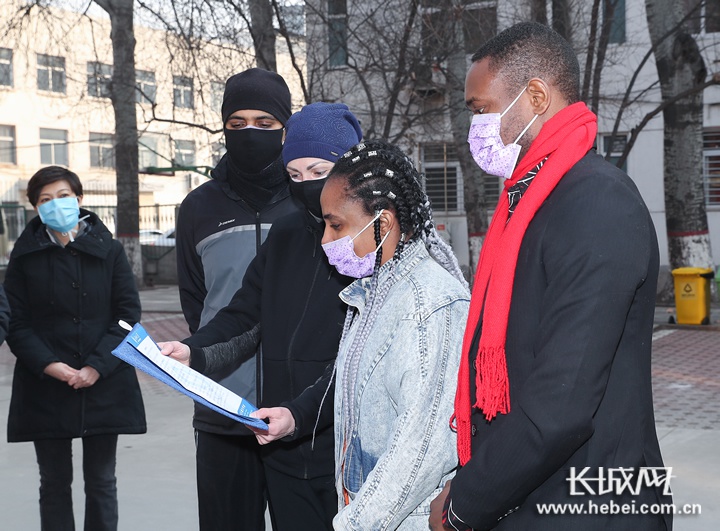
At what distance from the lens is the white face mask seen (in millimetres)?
2191

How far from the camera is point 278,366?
3029mm

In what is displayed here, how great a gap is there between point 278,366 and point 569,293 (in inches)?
53.6

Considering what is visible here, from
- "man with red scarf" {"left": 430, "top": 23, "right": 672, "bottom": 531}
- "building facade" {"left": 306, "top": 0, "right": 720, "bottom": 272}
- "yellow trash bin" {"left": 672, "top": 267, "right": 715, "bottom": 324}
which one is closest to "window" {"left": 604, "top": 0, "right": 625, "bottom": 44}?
"building facade" {"left": 306, "top": 0, "right": 720, "bottom": 272}

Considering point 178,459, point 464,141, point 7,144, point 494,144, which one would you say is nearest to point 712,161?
point 464,141

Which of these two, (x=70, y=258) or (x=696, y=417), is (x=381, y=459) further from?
(x=696, y=417)

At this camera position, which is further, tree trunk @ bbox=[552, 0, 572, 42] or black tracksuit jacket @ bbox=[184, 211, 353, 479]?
tree trunk @ bbox=[552, 0, 572, 42]

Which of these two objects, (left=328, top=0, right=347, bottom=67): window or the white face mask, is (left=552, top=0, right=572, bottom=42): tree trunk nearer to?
(left=328, top=0, right=347, bottom=67): window

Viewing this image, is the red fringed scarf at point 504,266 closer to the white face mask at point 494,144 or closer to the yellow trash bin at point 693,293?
the white face mask at point 494,144

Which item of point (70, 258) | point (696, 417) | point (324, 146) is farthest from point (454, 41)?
point (324, 146)

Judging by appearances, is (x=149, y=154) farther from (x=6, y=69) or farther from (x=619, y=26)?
(x=619, y=26)

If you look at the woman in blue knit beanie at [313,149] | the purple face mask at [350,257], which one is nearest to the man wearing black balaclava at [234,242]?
the woman in blue knit beanie at [313,149]

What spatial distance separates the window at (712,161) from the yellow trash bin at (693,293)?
7475 millimetres

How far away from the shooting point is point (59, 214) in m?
4.65

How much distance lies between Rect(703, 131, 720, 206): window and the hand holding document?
63.4ft
